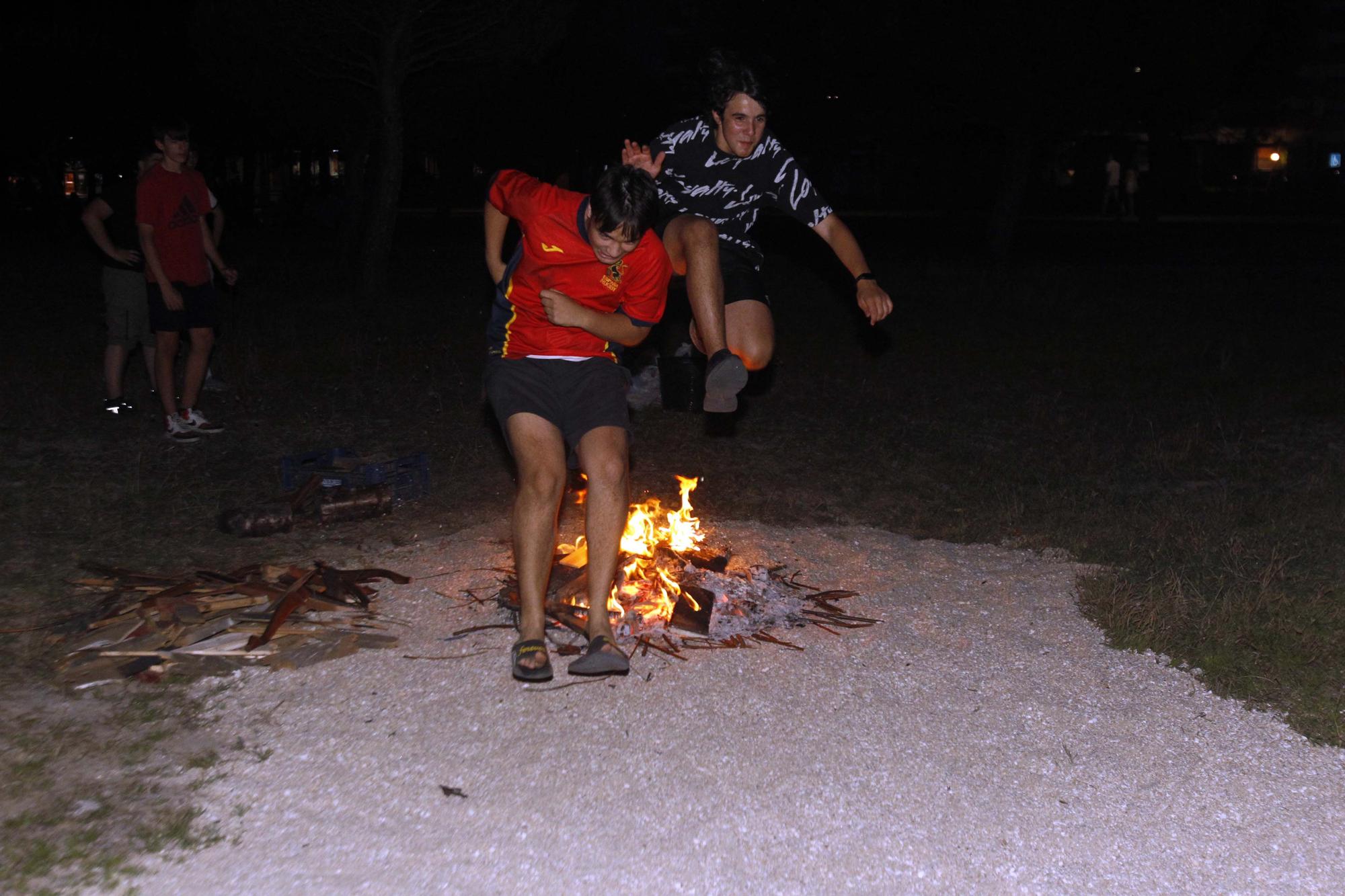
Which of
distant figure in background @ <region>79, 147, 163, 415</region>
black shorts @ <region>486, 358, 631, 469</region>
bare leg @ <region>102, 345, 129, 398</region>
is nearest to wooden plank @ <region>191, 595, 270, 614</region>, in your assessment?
black shorts @ <region>486, 358, 631, 469</region>

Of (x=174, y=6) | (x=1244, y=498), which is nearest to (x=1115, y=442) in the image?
(x=1244, y=498)

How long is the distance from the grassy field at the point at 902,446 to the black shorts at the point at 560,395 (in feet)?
5.82

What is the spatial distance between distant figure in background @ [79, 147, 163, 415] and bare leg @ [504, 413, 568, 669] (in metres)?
4.58

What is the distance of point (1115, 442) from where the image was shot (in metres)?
8.92

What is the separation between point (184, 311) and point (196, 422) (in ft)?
2.48

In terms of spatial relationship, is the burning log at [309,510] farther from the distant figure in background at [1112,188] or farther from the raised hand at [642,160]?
the distant figure in background at [1112,188]

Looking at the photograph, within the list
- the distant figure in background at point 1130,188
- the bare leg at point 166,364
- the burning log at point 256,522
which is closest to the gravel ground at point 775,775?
the burning log at point 256,522

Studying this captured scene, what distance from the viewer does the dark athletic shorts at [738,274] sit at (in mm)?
5629

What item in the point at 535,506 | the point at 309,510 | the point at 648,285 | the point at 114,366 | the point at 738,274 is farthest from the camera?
the point at 114,366

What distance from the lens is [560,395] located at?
4645 mm

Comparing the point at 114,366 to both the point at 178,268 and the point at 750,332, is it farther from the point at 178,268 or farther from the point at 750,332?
the point at 750,332

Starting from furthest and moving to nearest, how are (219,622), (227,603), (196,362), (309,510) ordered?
1. (196,362)
2. (309,510)
3. (227,603)
4. (219,622)

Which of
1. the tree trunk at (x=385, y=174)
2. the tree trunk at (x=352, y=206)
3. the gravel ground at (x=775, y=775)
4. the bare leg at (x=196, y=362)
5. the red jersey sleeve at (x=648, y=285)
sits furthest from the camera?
the tree trunk at (x=352, y=206)

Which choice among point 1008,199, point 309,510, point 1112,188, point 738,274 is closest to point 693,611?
point 738,274
